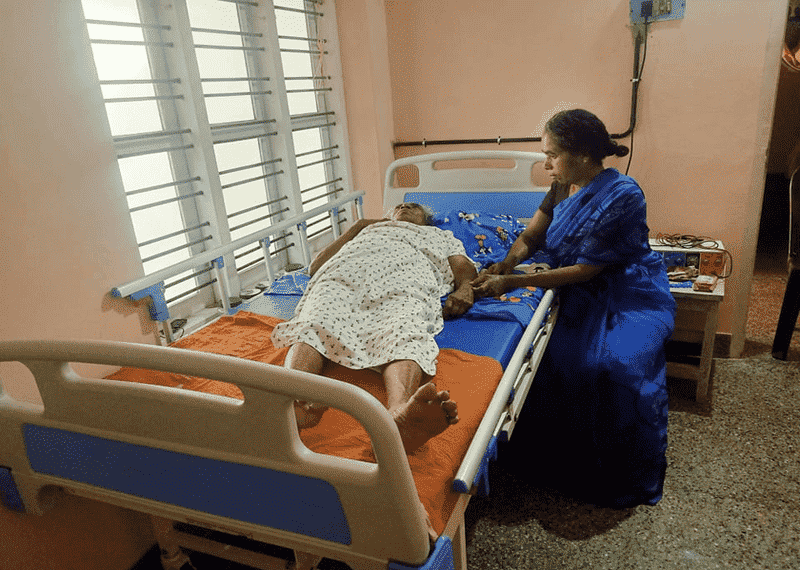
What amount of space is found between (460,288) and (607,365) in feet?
1.89

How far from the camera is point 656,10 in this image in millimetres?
2621

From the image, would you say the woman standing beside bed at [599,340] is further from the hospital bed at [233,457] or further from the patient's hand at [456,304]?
the hospital bed at [233,457]

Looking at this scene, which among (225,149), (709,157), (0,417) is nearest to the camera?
(0,417)

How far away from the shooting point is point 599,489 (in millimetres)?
1982

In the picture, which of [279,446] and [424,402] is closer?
[279,446]

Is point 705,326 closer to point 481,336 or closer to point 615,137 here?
point 615,137

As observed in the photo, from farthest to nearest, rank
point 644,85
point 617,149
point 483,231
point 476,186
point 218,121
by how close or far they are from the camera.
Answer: point 476,186 < point 644,85 < point 483,231 < point 218,121 < point 617,149

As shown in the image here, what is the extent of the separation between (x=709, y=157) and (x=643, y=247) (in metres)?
1.00

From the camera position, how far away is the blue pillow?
2480 millimetres

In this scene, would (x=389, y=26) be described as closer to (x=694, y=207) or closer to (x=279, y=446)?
(x=694, y=207)

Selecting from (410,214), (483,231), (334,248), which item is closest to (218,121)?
(334,248)

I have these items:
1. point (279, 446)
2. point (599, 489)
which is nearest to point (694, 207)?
point (599, 489)

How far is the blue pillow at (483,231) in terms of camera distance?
2.48 meters

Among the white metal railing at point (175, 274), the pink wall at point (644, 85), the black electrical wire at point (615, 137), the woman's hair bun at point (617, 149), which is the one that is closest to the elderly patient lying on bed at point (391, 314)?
the white metal railing at point (175, 274)
